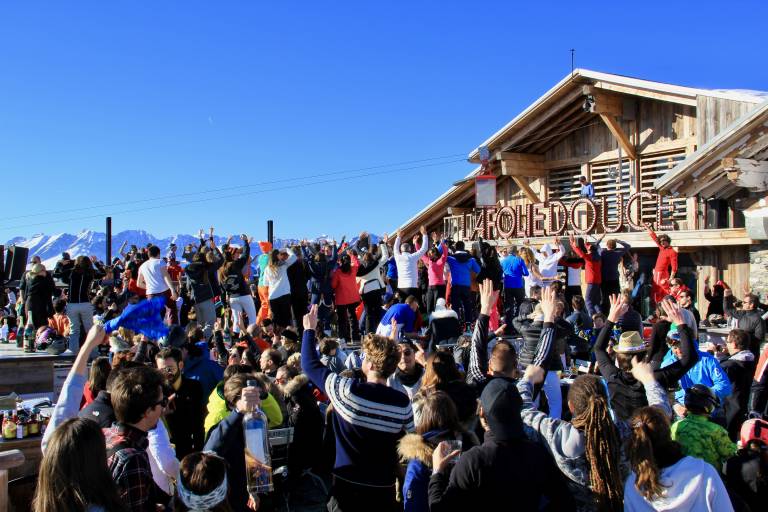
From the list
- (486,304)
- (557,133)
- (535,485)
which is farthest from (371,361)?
(557,133)

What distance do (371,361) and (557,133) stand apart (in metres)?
16.4

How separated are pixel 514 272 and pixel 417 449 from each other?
9657mm

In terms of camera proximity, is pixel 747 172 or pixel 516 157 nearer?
pixel 747 172

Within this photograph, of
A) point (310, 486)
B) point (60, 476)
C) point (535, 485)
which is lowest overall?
point (310, 486)

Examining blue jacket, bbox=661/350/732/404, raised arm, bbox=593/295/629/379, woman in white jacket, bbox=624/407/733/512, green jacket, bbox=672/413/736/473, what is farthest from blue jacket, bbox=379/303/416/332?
woman in white jacket, bbox=624/407/733/512

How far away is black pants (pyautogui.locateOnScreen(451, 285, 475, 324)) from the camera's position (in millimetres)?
12242

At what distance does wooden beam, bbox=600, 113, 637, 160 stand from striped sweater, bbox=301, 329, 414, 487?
14.8 meters

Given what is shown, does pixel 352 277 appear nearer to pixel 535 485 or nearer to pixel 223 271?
pixel 223 271

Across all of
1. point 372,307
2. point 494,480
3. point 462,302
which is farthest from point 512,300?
point 494,480

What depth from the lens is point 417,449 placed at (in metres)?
3.52

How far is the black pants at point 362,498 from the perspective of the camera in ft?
12.6

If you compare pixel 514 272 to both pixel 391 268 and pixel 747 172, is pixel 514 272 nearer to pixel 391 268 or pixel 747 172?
pixel 391 268

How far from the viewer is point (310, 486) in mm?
6195

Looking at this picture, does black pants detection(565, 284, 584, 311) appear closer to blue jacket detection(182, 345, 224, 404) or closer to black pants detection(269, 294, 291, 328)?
black pants detection(269, 294, 291, 328)
